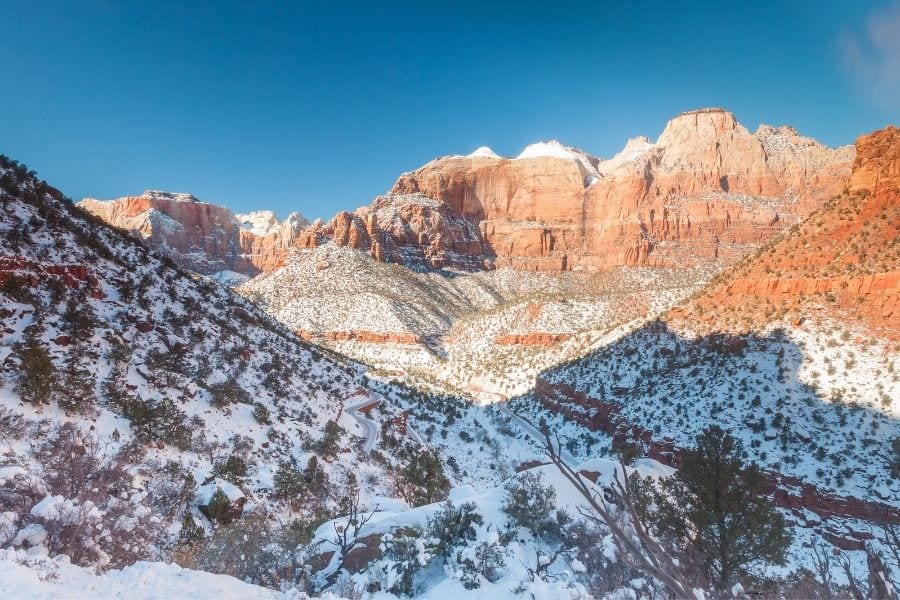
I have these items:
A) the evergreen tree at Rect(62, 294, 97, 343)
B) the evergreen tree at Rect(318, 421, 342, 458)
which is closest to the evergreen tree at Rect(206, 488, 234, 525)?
the evergreen tree at Rect(318, 421, 342, 458)

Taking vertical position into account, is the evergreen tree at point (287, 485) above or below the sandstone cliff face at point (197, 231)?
below

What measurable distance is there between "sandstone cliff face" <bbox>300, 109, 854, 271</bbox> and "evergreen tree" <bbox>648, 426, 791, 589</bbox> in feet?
280

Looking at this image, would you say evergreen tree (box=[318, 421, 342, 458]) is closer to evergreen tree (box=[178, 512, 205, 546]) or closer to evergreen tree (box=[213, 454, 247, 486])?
evergreen tree (box=[213, 454, 247, 486])

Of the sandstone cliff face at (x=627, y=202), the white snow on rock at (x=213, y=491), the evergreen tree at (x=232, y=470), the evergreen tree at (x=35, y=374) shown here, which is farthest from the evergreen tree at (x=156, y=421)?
the sandstone cliff face at (x=627, y=202)

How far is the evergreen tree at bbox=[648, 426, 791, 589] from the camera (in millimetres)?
9312

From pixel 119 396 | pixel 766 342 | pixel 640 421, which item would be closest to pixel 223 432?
pixel 119 396

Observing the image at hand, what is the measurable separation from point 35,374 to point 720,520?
17.3m

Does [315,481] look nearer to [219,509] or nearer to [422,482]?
[422,482]

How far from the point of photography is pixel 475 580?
17.6ft

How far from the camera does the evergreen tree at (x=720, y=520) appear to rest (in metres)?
9.31

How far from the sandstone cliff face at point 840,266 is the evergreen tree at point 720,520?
1619 cm

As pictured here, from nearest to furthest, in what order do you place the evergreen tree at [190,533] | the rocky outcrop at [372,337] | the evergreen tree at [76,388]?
the evergreen tree at [190,533] < the evergreen tree at [76,388] < the rocky outcrop at [372,337]

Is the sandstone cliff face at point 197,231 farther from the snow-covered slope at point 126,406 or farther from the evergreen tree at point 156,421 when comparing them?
the evergreen tree at point 156,421

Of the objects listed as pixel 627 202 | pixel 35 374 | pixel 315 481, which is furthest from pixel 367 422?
pixel 627 202
